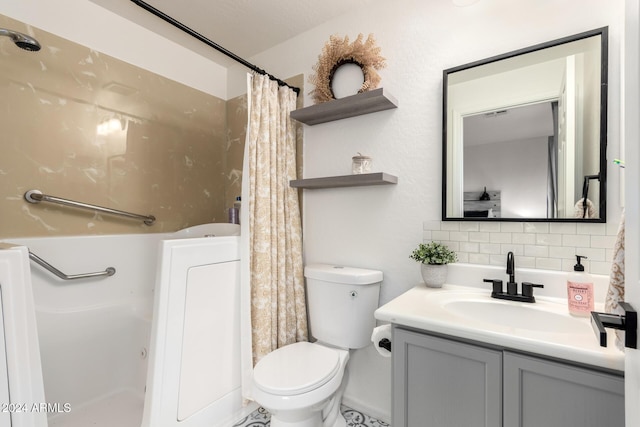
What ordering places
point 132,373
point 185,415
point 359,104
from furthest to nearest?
point 132,373 → point 359,104 → point 185,415

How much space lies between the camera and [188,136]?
2.21m

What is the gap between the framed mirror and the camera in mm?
1118

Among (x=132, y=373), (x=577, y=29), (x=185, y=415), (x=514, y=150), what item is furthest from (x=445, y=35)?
(x=132, y=373)

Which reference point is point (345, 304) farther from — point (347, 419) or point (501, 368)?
point (501, 368)

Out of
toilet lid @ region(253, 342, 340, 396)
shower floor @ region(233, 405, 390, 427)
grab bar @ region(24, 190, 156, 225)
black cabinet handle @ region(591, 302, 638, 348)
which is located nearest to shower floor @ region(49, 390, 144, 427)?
shower floor @ region(233, 405, 390, 427)

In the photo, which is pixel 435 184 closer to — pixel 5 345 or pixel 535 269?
pixel 535 269

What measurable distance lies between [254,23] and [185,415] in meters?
2.23

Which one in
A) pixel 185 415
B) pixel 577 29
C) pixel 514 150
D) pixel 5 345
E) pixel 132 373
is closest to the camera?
pixel 5 345

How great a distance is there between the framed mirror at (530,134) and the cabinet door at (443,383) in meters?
0.67

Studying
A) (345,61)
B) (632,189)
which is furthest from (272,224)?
(632,189)

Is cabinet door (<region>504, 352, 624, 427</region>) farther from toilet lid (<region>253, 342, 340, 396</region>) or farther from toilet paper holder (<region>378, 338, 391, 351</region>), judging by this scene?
toilet lid (<region>253, 342, 340, 396</region>)

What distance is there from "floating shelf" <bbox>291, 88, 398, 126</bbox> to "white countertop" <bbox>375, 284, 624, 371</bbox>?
3.17 feet

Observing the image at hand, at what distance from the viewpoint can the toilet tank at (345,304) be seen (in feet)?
4.96

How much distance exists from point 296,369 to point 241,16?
201cm
